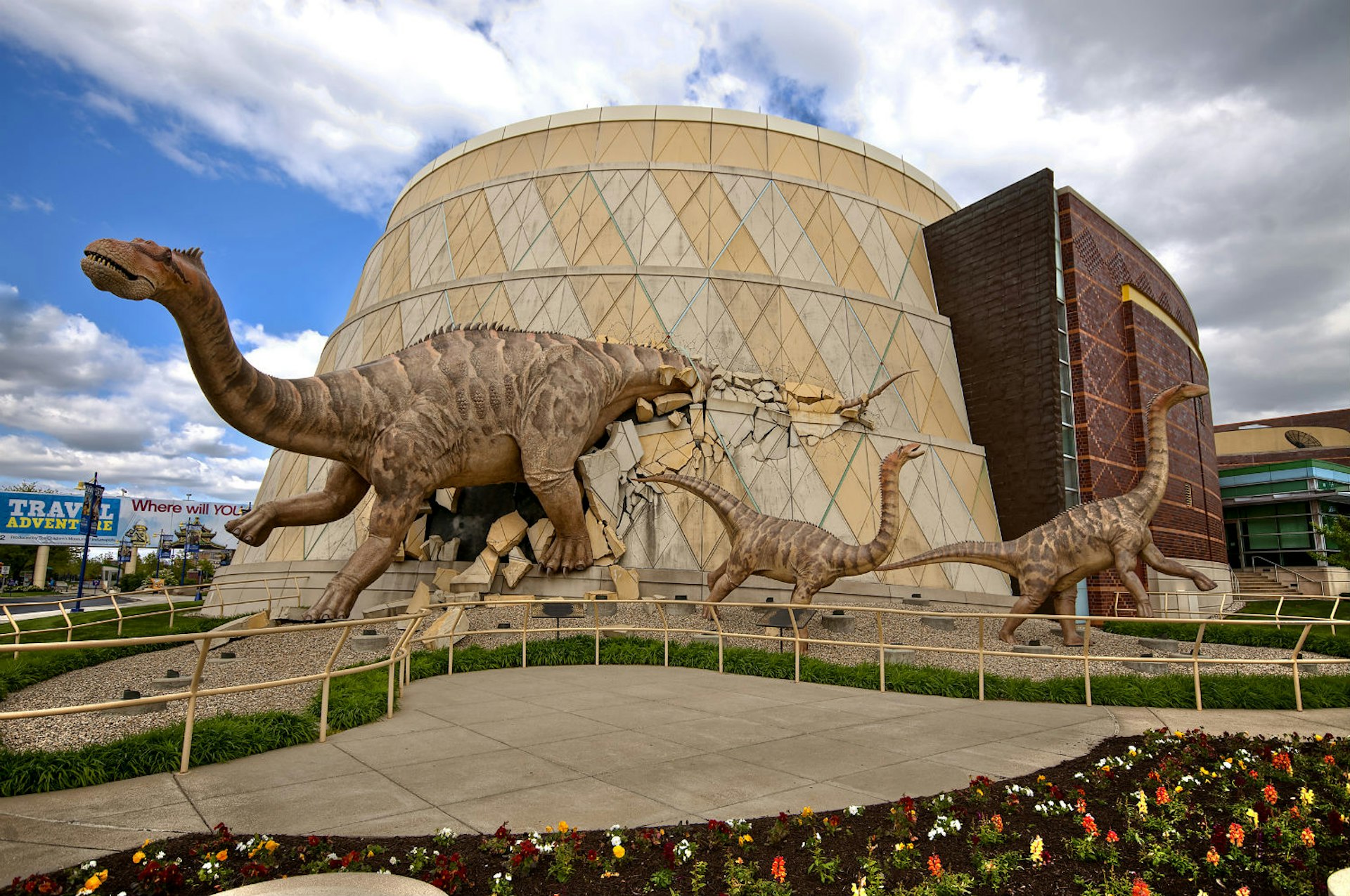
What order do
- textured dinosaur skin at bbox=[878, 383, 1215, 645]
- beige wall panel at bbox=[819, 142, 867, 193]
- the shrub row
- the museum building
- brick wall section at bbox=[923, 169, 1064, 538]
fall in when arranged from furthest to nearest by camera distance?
beige wall panel at bbox=[819, 142, 867, 193], brick wall section at bbox=[923, 169, 1064, 538], the museum building, the shrub row, textured dinosaur skin at bbox=[878, 383, 1215, 645]

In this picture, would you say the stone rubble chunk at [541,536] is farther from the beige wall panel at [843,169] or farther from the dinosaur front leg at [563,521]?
the beige wall panel at [843,169]

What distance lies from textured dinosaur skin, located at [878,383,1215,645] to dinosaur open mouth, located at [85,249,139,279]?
11.6 metres

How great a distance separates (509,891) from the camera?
12.0 feet

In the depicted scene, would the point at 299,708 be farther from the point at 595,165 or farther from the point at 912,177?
the point at 912,177

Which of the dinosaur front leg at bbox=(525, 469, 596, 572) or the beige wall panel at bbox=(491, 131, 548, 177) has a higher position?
the beige wall panel at bbox=(491, 131, 548, 177)

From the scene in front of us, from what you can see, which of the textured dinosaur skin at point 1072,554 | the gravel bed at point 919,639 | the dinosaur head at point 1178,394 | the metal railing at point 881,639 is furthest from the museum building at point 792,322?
the dinosaur head at point 1178,394

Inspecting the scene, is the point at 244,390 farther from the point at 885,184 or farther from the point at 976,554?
the point at 885,184

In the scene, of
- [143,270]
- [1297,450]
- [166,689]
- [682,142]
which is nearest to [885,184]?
[682,142]

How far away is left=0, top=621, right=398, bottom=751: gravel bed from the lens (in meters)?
7.36

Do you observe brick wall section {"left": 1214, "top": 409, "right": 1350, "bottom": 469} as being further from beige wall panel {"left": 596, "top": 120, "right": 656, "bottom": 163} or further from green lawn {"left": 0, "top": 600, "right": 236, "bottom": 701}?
green lawn {"left": 0, "top": 600, "right": 236, "bottom": 701}

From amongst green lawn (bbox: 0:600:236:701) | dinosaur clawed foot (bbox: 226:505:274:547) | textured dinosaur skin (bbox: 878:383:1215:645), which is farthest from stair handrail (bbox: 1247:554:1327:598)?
green lawn (bbox: 0:600:236:701)

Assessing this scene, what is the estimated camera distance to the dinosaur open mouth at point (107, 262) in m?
8.83

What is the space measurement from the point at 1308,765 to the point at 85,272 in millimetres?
12211

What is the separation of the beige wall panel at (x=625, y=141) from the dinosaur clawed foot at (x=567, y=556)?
1321cm
